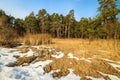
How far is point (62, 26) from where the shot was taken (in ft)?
149

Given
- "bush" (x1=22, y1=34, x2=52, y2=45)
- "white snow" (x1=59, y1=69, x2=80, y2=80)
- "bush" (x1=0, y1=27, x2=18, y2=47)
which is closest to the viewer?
"white snow" (x1=59, y1=69, x2=80, y2=80)

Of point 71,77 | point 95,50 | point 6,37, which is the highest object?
point 6,37

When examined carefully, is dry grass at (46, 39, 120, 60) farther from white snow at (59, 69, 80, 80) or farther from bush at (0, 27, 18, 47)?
bush at (0, 27, 18, 47)

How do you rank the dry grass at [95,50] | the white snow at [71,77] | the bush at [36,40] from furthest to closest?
the bush at [36,40] → the dry grass at [95,50] → the white snow at [71,77]

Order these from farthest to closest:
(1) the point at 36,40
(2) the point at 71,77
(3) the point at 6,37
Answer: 1. (1) the point at 36,40
2. (3) the point at 6,37
3. (2) the point at 71,77

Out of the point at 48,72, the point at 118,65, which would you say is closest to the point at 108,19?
the point at 118,65

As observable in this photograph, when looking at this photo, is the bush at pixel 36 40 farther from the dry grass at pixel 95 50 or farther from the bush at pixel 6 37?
the dry grass at pixel 95 50

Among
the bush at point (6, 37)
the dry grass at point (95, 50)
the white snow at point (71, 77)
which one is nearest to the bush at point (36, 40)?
the bush at point (6, 37)

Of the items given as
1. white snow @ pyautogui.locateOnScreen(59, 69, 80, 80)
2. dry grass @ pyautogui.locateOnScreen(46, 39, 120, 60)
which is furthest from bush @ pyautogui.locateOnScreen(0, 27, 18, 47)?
white snow @ pyautogui.locateOnScreen(59, 69, 80, 80)

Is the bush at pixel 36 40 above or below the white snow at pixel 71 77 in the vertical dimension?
above

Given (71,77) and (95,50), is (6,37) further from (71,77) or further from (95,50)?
(71,77)

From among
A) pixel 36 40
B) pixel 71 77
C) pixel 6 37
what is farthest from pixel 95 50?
pixel 6 37

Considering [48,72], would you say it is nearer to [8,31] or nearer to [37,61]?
[37,61]

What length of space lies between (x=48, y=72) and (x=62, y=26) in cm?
4005
